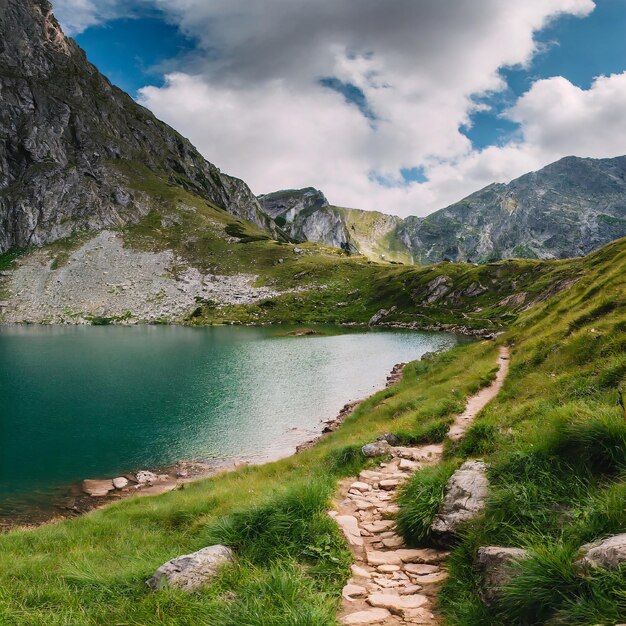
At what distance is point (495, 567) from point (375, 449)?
951 cm

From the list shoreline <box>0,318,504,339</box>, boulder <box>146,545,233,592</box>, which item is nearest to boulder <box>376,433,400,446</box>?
boulder <box>146,545,233,592</box>

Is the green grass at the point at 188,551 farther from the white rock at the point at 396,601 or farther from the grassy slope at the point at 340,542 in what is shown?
the white rock at the point at 396,601

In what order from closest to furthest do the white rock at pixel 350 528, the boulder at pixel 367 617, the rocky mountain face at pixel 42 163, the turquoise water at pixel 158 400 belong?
the boulder at pixel 367 617, the white rock at pixel 350 528, the turquoise water at pixel 158 400, the rocky mountain face at pixel 42 163

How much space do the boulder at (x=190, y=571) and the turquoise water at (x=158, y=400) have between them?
21.5 meters

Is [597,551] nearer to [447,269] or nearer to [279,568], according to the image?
[279,568]

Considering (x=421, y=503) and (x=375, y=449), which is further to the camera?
(x=375, y=449)

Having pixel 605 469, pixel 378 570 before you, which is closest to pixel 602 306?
pixel 605 469

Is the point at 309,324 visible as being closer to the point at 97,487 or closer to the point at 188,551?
the point at 97,487

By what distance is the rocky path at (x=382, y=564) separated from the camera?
6004 mm

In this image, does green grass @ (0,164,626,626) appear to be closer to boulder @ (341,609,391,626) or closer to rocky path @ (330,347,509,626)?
rocky path @ (330,347,509,626)

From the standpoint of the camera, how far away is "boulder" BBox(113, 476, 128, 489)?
24.6 metres

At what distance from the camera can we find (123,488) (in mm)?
24438

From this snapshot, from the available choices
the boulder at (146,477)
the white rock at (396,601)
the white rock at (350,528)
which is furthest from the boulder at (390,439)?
the boulder at (146,477)

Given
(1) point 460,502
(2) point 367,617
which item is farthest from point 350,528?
(2) point 367,617
